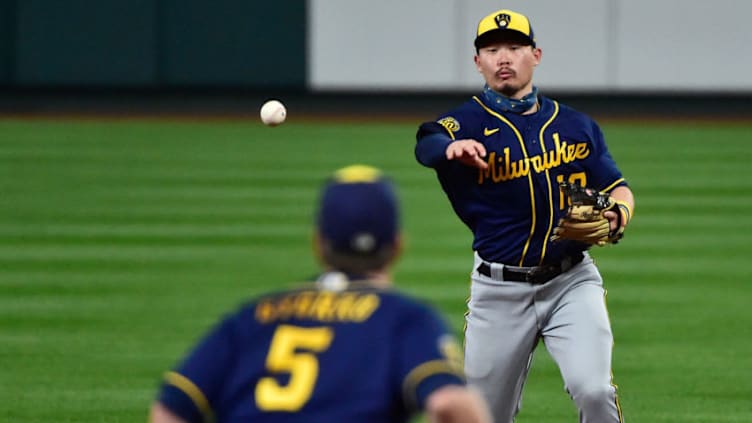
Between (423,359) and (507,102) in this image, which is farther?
(507,102)

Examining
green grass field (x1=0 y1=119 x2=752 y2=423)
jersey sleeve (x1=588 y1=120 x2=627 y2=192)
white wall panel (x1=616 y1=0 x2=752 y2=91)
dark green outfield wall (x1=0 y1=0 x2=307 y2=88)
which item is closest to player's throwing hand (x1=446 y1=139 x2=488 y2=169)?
jersey sleeve (x1=588 y1=120 x2=627 y2=192)

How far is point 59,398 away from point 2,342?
1589mm

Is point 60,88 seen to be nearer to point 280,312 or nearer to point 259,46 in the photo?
point 259,46

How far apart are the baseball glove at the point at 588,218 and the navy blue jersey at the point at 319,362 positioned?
8.08ft

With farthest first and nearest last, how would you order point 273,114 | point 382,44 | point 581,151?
point 382,44 < point 273,114 < point 581,151

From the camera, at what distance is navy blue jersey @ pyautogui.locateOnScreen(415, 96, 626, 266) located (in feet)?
19.1

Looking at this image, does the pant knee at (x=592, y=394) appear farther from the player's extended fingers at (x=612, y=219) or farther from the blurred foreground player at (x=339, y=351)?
the blurred foreground player at (x=339, y=351)

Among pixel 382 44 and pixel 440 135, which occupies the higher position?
pixel 440 135

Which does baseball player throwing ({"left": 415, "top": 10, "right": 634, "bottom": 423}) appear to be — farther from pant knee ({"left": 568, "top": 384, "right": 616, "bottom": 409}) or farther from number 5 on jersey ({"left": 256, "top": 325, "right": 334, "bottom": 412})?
number 5 on jersey ({"left": 256, "top": 325, "right": 334, "bottom": 412})

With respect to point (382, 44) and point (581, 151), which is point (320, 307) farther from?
point (382, 44)

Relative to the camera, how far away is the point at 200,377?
3.20 m

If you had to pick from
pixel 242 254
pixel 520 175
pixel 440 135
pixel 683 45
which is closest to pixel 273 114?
pixel 440 135

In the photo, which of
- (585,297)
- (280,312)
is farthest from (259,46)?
(280,312)

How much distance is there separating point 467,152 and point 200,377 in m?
2.38
